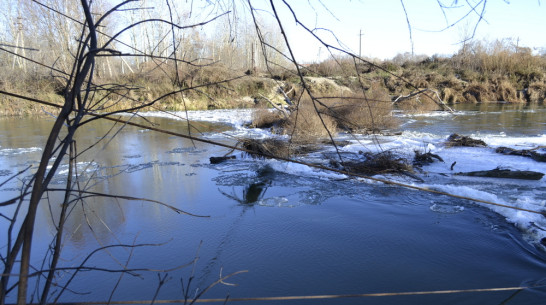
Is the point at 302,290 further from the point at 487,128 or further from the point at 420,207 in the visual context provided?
the point at 487,128

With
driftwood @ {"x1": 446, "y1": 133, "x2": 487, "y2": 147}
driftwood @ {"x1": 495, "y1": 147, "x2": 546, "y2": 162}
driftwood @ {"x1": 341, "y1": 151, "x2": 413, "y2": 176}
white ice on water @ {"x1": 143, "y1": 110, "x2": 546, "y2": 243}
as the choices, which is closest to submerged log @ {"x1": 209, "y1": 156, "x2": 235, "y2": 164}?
white ice on water @ {"x1": 143, "y1": 110, "x2": 546, "y2": 243}

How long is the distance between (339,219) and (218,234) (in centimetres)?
149

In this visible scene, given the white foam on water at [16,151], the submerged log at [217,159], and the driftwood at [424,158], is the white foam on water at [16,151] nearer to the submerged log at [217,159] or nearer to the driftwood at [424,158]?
the submerged log at [217,159]

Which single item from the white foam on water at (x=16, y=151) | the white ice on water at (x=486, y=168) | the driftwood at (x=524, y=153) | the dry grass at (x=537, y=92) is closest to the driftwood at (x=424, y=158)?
the white ice on water at (x=486, y=168)

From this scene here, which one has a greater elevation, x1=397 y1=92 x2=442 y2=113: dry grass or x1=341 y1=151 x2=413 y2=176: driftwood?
x1=397 y1=92 x2=442 y2=113: dry grass

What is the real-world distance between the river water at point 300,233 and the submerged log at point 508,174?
0.18 meters

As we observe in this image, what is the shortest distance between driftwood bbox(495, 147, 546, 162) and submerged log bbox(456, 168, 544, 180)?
1.42 metres

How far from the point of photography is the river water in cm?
319

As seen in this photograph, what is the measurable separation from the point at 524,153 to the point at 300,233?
6305mm

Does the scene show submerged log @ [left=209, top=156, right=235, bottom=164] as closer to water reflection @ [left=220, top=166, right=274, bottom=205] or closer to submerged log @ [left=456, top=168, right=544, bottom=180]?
water reflection @ [left=220, top=166, right=274, bottom=205]

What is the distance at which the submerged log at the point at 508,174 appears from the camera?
6.35 m

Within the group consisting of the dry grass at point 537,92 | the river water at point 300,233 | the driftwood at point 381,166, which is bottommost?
the river water at point 300,233

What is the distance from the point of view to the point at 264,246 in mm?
3982

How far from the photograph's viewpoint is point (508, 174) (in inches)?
257
